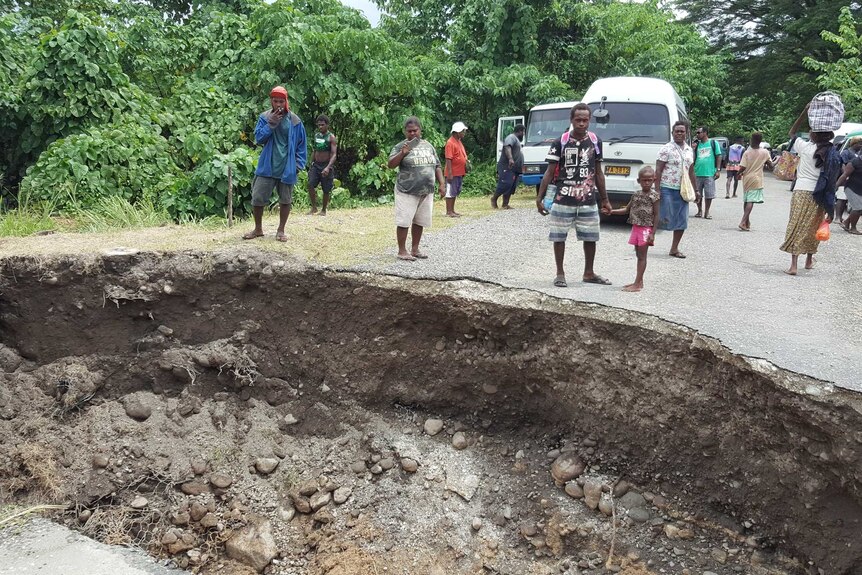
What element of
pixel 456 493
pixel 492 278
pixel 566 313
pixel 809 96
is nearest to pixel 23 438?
pixel 456 493

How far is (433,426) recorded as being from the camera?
5039mm

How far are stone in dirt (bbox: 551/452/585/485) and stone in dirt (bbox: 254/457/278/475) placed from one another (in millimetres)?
2117

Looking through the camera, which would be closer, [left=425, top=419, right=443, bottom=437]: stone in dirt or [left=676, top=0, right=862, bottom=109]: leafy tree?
[left=425, top=419, right=443, bottom=437]: stone in dirt

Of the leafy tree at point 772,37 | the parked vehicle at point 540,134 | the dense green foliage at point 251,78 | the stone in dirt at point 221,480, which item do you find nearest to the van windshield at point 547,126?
the parked vehicle at point 540,134

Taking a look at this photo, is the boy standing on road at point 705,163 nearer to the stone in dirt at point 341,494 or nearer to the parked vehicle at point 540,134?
the parked vehicle at point 540,134

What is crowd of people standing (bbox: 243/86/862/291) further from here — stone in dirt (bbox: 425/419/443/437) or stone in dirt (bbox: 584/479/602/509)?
stone in dirt (bbox: 584/479/602/509)

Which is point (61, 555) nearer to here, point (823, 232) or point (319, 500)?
point (319, 500)

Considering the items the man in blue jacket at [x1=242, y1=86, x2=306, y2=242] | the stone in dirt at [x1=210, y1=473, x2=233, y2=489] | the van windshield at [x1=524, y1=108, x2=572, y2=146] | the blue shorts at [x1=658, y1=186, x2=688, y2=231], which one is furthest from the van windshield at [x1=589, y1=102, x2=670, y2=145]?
the stone in dirt at [x1=210, y1=473, x2=233, y2=489]

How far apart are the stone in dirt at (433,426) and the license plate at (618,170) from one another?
17.8 feet

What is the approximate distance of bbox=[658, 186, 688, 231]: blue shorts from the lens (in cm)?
747

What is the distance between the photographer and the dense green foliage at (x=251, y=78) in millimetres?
9414

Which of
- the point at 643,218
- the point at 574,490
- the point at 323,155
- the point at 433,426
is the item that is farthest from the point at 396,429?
the point at 323,155

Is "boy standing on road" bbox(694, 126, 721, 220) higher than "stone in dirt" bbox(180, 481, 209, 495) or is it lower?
higher

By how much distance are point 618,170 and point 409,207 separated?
4.40 meters
